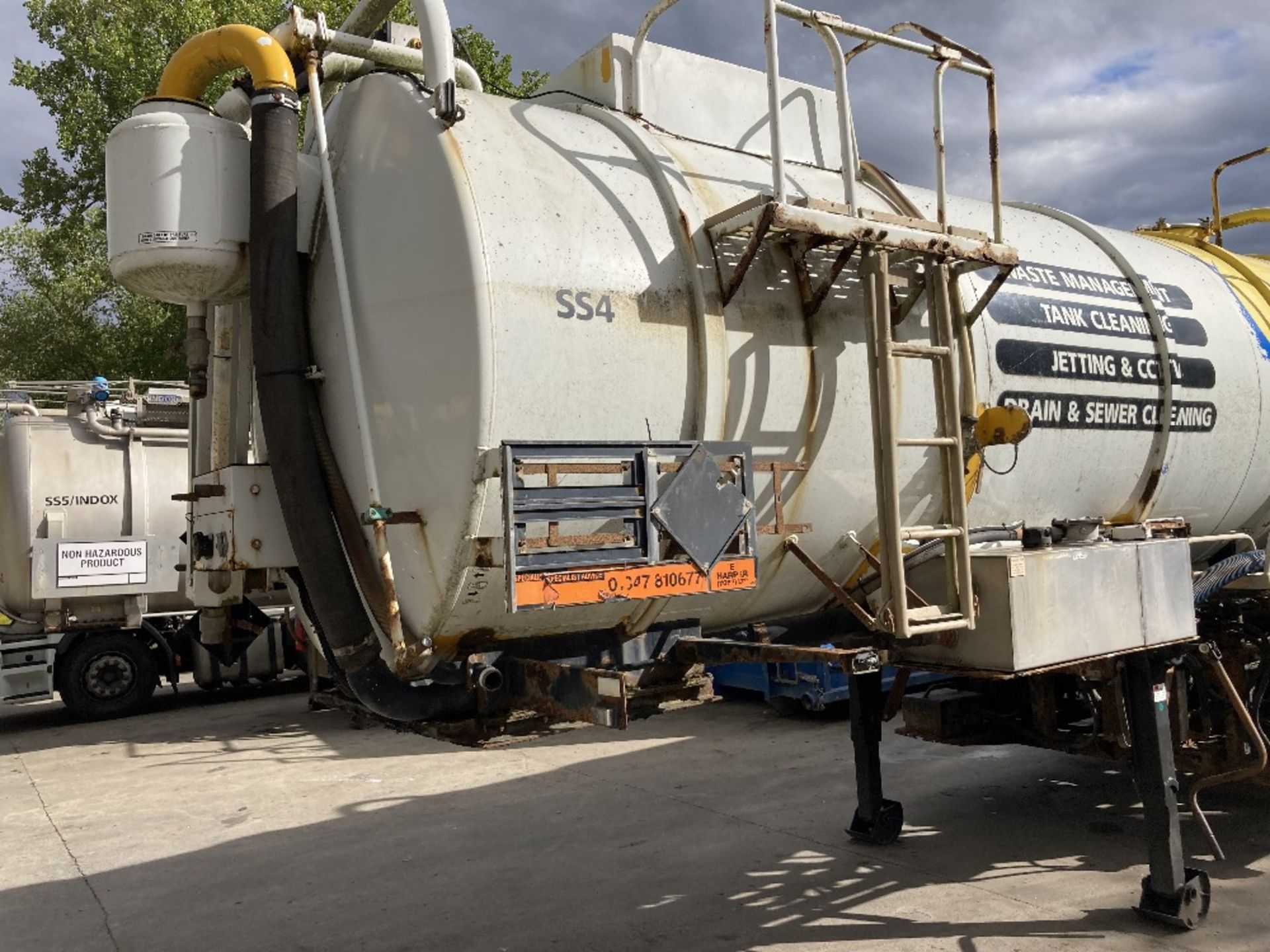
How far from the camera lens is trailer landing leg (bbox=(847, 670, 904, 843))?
564cm

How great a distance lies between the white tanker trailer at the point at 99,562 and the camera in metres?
10.8

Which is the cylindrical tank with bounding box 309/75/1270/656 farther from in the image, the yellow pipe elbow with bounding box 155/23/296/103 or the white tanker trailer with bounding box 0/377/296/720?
the white tanker trailer with bounding box 0/377/296/720

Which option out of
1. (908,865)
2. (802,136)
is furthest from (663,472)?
(908,865)

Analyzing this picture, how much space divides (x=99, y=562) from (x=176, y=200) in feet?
29.0

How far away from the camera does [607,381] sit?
325 centimetres

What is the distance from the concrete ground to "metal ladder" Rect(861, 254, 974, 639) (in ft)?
5.59

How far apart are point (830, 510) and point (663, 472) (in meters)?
0.93

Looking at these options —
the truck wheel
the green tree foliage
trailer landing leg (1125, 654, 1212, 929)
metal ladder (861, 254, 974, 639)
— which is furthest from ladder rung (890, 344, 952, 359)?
the green tree foliage

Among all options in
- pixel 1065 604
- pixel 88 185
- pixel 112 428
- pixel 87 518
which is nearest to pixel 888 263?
pixel 1065 604

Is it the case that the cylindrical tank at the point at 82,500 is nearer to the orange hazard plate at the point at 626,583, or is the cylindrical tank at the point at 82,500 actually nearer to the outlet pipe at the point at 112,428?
the outlet pipe at the point at 112,428

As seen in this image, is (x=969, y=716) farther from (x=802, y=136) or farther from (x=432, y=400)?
(x=432, y=400)

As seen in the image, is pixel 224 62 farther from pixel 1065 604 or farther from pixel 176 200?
pixel 1065 604

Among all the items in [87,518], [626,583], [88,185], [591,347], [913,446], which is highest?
[88,185]

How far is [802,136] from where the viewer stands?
420 centimetres
